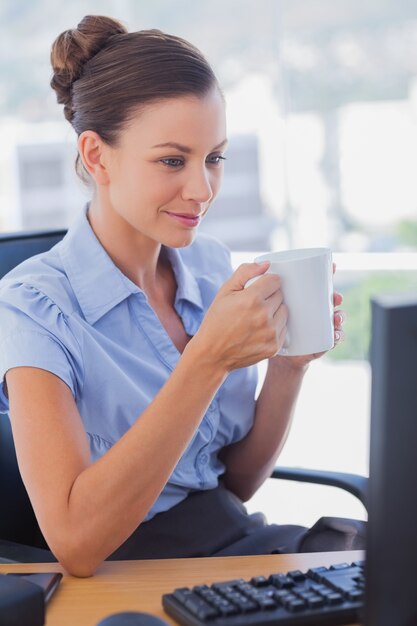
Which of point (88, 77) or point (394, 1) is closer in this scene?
point (88, 77)

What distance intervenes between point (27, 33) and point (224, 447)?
372cm

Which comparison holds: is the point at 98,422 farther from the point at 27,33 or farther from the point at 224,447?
the point at 27,33

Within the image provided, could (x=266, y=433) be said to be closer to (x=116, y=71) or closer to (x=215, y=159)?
(x=215, y=159)

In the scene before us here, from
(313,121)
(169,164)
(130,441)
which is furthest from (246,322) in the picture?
(313,121)

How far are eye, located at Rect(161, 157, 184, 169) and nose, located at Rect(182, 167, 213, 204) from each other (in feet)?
0.07

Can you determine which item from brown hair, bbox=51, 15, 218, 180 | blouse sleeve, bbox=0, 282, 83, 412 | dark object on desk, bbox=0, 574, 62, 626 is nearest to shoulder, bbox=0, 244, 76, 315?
blouse sleeve, bbox=0, 282, 83, 412

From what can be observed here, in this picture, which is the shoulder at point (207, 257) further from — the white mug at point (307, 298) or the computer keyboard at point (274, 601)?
the computer keyboard at point (274, 601)

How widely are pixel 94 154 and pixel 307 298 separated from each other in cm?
48

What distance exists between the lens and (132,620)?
2.94 feet

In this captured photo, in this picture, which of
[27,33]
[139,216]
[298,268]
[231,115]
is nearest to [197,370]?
[298,268]

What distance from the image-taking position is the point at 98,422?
4.50 feet

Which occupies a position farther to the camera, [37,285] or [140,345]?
[140,345]

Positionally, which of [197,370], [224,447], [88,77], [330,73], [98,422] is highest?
[330,73]

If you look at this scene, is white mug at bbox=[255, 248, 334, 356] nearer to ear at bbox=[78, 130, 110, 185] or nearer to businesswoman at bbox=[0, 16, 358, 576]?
businesswoman at bbox=[0, 16, 358, 576]
